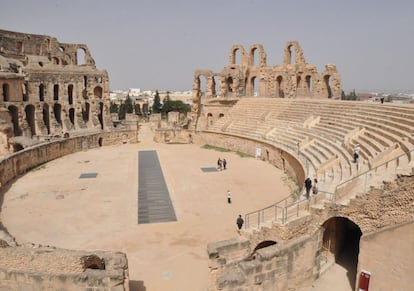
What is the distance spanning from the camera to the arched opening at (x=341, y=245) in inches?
409

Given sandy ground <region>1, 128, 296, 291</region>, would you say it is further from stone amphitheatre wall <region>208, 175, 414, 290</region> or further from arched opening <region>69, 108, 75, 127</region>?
arched opening <region>69, 108, 75, 127</region>

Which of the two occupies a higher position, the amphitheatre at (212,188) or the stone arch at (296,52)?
the stone arch at (296,52)

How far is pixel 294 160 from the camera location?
18.9 metres

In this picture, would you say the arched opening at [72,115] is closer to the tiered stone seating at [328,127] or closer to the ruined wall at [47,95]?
the ruined wall at [47,95]

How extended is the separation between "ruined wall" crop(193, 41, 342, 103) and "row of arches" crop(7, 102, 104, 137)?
1182 centimetres

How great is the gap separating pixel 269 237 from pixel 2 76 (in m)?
28.2

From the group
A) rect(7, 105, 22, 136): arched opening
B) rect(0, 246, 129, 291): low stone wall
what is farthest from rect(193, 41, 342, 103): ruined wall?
rect(0, 246, 129, 291): low stone wall

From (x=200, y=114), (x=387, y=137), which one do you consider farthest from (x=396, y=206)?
(x=200, y=114)

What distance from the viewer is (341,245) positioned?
1130cm

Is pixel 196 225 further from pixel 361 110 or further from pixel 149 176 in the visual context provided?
pixel 361 110

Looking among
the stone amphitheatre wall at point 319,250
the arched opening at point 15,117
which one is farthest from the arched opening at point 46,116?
the stone amphitheatre wall at point 319,250

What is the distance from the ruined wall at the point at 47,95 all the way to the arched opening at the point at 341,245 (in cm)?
2497

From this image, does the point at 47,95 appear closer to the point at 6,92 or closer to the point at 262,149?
the point at 6,92

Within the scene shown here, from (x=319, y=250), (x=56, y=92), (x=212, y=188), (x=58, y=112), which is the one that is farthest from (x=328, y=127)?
(x=56, y=92)
